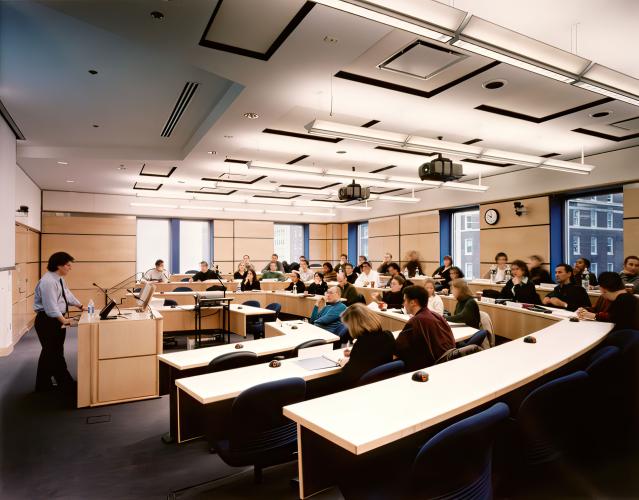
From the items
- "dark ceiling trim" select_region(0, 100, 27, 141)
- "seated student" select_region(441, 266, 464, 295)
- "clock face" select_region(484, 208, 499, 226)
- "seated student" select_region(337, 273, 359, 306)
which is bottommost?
"seated student" select_region(337, 273, 359, 306)

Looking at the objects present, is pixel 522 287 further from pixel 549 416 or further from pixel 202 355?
pixel 202 355

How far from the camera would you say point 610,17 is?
324 centimetres

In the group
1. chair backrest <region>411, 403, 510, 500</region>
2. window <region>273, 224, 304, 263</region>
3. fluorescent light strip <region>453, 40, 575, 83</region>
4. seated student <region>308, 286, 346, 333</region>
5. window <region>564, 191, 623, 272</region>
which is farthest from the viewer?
window <region>273, 224, 304, 263</region>

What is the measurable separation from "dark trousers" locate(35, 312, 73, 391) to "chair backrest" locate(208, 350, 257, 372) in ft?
8.24

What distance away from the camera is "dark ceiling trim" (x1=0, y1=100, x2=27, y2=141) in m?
5.52

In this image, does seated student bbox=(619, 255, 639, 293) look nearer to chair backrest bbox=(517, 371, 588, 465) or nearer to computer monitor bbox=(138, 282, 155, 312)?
chair backrest bbox=(517, 371, 588, 465)

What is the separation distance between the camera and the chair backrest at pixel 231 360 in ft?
10.2

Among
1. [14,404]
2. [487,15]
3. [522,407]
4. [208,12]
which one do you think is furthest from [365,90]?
[14,404]

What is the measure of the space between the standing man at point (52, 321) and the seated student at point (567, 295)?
243 inches

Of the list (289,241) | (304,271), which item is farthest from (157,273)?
(289,241)

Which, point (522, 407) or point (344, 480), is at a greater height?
point (522, 407)

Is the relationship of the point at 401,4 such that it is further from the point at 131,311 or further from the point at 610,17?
the point at 131,311

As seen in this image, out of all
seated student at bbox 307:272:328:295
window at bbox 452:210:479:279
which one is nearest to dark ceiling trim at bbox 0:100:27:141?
seated student at bbox 307:272:328:295

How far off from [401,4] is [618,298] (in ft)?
10.7
